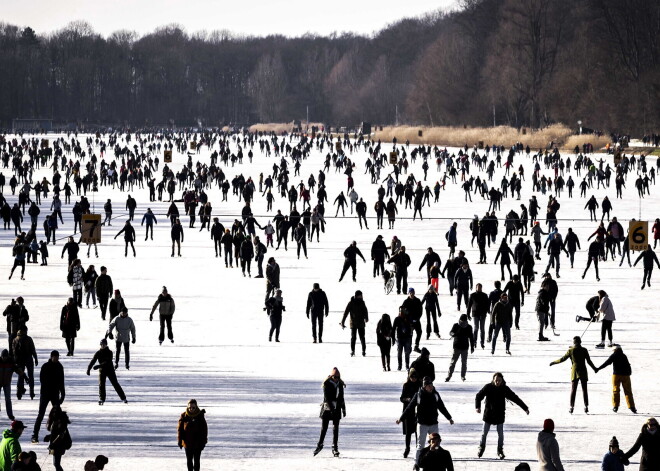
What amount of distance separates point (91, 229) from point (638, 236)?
1172 centimetres

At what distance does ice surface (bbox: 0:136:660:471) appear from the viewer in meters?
12.1

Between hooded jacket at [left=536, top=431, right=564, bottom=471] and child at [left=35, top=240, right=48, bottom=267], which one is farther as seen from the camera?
child at [left=35, top=240, right=48, bottom=267]

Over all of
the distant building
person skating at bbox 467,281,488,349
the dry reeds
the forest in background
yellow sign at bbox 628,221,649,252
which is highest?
the forest in background

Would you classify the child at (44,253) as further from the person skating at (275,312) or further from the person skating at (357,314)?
the person skating at (357,314)

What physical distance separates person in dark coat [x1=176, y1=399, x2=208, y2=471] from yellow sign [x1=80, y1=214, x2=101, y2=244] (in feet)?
54.2

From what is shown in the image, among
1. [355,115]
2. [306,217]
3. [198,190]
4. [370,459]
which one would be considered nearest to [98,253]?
[306,217]

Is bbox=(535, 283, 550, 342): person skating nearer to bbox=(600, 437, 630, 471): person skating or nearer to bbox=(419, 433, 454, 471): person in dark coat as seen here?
bbox=(600, 437, 630, 471): person skating

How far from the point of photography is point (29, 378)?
1420 centimetres

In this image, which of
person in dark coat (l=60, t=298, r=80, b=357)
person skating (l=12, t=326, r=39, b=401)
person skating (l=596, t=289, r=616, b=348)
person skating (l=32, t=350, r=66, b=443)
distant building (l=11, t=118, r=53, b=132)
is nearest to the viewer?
person skating (l=32, t=350, r=66, b=443)

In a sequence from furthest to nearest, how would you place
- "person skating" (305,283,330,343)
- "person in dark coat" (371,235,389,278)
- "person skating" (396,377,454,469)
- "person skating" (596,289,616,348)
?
Result: 1. "person in dark coat" (371,235,389,278)
2. "person skating" (305,283,330,343)
3. "person skating" (596,289,616,348)
4. "person skating" (396,377,454,469)

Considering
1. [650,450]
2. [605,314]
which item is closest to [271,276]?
[605,314]

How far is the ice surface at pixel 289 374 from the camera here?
12102mm

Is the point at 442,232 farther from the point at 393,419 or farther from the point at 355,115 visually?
the point at 355,115

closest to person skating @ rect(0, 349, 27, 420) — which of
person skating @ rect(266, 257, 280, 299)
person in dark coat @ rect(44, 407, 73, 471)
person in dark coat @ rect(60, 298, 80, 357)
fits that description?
person in dark coat @ rect(44, 407, 73, 471)
